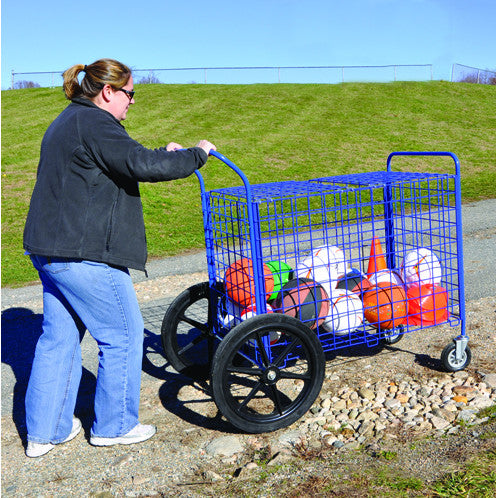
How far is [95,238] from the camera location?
317 cm

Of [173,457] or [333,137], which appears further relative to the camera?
[333,137]

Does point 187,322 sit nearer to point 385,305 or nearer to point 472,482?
point 385,305

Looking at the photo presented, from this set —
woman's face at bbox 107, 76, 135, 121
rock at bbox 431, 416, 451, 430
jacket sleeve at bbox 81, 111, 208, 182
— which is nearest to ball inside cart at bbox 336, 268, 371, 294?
rock at bbox 431, 416, 451, 430

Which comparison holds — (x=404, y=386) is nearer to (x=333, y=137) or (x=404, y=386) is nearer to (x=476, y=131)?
(x=333, y=137)

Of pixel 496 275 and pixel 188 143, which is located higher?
pixel 188 143

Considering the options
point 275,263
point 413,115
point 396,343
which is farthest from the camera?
point 413,115

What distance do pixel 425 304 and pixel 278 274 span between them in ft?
3.53

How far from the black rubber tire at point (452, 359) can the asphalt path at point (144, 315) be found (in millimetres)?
1848

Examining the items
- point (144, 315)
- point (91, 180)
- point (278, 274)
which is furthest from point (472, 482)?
point (144, 315)

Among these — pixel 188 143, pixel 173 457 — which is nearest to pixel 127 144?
pixel 173 457

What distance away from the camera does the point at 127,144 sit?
306cm

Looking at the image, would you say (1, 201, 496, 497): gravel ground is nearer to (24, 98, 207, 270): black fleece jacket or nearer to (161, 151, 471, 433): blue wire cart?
(161, 151, 471, 433): blue wire cart

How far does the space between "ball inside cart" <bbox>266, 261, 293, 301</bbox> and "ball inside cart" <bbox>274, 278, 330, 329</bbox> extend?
0.04 meters

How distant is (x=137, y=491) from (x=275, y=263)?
1652 millimetres
